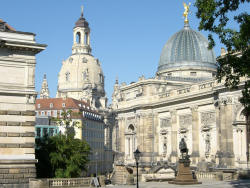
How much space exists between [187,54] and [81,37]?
89237mm

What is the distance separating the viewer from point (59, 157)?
3894 centimetres

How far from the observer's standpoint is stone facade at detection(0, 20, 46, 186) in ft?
100

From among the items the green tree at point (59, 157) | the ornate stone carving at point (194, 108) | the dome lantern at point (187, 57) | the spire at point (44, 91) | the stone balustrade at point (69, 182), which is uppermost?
the spire at point (44, 91)

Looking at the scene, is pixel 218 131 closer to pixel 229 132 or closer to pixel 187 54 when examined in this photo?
pixel 229 132

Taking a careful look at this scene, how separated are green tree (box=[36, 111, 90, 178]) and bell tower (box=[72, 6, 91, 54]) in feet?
387

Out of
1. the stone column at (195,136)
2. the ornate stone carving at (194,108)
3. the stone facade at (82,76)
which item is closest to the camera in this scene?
the stone column at (195,136)

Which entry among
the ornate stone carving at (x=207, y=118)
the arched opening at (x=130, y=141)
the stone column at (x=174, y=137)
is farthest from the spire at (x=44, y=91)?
the ornate stone carving at (x=207, y=118)

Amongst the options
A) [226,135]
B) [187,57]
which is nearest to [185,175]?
[226,135]

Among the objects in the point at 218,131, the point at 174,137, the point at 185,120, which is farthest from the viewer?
the point at 174,137

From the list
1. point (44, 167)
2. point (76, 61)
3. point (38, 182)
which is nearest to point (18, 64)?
point (38, 182)

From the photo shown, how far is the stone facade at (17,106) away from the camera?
30.5 m

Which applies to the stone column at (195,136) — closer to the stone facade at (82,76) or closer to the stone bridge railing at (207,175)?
the stone bridge railing at (207,175)

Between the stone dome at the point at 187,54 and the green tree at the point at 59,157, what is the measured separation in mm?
37216

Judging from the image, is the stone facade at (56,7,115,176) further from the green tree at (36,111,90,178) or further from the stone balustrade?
the stone balustrade
